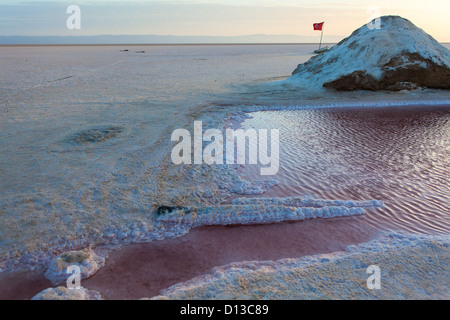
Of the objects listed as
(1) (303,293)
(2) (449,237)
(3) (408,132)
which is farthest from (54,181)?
(3) (408,132)

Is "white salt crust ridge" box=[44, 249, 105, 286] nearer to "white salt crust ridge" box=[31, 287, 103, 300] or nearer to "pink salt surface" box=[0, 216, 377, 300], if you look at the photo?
"pink salt surface" box=[0, 216, 377, 300]

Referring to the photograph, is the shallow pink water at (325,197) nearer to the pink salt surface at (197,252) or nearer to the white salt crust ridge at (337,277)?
the pink salt surface at (197,252)

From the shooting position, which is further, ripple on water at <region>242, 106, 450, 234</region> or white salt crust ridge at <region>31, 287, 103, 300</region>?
ripple on water at <region>242, 106, 450, 234</region>

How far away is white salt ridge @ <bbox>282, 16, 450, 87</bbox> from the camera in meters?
12.2

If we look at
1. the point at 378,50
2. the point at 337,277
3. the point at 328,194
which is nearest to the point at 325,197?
the point at 328,194

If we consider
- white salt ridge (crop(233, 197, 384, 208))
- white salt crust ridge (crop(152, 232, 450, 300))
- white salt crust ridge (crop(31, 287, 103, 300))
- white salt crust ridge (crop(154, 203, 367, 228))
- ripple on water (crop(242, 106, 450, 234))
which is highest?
ripple on water (crop(242, 106, 450, 234))

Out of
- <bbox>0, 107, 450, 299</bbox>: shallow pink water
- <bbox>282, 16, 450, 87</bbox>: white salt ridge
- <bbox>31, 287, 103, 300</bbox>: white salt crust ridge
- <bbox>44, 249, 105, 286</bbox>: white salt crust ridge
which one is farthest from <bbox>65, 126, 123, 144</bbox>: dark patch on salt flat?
<bbox>282, 16, 450, 87</bbox>: white salt ridge

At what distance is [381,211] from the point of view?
439cm

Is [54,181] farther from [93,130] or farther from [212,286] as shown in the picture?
[212,286]

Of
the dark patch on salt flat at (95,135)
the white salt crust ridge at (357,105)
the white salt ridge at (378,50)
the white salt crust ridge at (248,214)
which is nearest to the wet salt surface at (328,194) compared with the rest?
the white salt crust ridge at (248,214)

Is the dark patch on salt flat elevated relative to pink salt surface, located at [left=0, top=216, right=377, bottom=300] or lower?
elevated

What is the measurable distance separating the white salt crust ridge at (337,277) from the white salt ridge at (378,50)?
10.5 m

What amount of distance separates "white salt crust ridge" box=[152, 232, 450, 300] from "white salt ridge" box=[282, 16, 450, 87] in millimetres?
10539

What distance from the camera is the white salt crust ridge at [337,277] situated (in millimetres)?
2709
